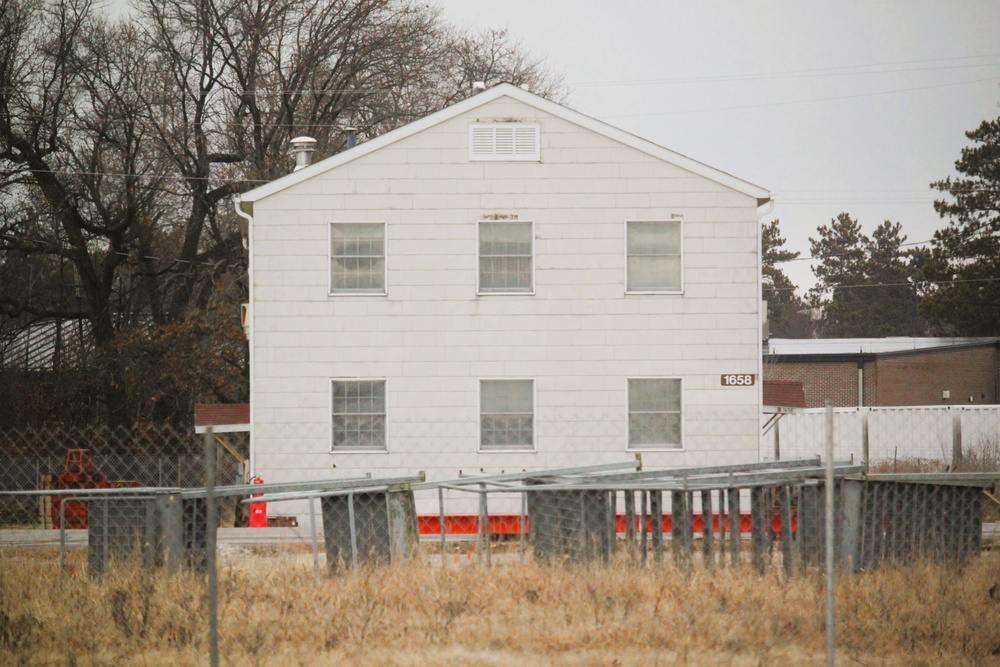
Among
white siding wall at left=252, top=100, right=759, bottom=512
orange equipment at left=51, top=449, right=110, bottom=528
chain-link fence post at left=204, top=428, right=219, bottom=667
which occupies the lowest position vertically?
orange equipment at left=51, top=449, right=110, bottom=528

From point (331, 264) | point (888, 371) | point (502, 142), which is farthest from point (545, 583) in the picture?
point (888, 371)

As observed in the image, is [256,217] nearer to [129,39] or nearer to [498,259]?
[498,259]

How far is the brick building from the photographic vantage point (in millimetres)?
44719

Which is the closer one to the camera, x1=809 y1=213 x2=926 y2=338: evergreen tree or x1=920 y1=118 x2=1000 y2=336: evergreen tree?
x1=920 y1=118 x2=1000 y2=336: evergreen tree

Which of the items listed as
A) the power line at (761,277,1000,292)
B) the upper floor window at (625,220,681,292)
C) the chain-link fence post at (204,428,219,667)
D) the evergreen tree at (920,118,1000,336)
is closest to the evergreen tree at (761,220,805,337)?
the power line at (761,277,1000,292)

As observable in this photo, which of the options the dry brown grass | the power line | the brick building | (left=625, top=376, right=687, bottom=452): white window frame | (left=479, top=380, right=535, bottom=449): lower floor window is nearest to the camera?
the dry brown grass

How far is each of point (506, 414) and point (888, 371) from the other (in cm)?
2926

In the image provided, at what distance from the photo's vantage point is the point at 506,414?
2003 cm

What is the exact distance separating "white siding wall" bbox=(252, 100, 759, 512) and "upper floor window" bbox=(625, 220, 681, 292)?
→ 192 millimetres

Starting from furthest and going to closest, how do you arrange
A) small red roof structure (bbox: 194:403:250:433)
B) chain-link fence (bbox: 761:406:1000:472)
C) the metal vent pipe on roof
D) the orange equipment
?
chain-link fence (bbox: 761:406:1000:472)
the metal vent pipe on roof
the orange equipment
small red roof structure (bbox: 194:403:250:433)

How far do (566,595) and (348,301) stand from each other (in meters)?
11.1

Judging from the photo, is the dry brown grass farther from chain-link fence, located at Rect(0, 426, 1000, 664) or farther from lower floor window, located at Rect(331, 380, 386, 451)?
lower floor window, located at Rect(331, 380, 386, 451)

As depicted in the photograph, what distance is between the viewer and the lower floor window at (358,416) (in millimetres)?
19953

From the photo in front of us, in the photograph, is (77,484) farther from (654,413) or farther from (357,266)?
(654,413)
